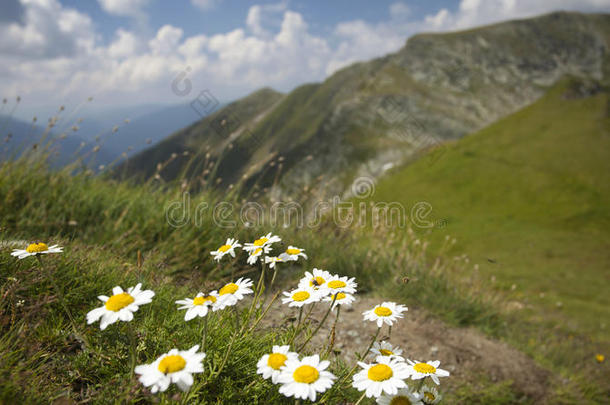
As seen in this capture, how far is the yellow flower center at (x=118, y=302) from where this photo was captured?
4.82 ft

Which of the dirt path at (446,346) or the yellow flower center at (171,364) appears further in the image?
the dirt path at (446,346)

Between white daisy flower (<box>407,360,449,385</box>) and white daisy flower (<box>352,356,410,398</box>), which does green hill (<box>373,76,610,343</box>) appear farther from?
white daisy flower (<box>352,356,410,398</box>)

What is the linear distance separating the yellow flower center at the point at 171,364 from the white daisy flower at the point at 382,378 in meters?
0.76

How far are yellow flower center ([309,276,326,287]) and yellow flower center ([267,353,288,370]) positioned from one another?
46 centimetres

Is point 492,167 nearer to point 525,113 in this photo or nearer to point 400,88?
point 525,113

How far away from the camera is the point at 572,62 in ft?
307

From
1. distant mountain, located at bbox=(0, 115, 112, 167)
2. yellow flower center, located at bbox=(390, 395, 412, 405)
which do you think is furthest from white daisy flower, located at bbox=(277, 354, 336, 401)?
distant mountain, located at bbox=(0, 115, 112, 167)

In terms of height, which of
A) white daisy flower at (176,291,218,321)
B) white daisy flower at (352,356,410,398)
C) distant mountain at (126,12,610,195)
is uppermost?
distant mountain at (126,12,610,195)

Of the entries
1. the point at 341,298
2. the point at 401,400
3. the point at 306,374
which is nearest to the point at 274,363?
the point at 306,374

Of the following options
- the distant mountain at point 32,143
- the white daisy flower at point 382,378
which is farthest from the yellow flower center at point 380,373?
the distant mountain at point 32,143

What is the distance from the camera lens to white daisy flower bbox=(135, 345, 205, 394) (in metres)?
1.28

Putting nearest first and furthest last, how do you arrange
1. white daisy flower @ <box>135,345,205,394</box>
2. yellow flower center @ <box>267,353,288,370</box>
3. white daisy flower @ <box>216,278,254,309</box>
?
white daisy flower @ <box>135,345,205,394</box> → yellow flower center @ <box>267,353,288,370</box> → white daisy flower @ <box>216,278,254,309</box>

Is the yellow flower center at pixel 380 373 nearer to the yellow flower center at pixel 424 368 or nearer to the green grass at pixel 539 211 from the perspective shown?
the yellow flower center at pixel 424 368

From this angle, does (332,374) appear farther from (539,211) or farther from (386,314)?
(539,211)
